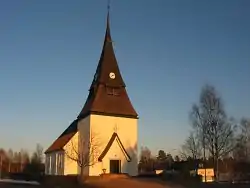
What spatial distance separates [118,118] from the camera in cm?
5172

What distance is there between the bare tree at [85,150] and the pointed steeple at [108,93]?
10.8ft

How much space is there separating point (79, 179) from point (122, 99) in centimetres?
1594

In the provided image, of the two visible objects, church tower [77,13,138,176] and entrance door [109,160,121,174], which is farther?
church tower [77,13,138,176]

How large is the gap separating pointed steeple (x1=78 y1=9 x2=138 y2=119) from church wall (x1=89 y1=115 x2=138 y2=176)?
2.90ft

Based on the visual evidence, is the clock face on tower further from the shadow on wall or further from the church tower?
the shadow on wall

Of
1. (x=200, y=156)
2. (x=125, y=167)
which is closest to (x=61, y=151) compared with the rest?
(x=125, y=167)

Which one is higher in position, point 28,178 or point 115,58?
point 115,58

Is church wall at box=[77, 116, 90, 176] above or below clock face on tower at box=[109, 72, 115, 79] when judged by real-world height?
below

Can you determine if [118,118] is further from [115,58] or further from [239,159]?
[239,159]

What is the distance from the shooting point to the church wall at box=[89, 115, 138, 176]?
4891 centimetres

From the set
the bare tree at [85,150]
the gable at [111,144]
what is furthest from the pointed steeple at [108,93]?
the bare tree at [85,150]

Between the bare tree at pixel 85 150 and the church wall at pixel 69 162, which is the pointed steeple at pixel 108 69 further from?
the church wall at pixel 69 162

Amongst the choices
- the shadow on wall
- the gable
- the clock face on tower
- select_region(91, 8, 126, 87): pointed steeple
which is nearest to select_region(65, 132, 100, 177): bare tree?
→ the gable

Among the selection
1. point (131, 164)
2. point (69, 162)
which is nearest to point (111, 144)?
point (131, 164)
